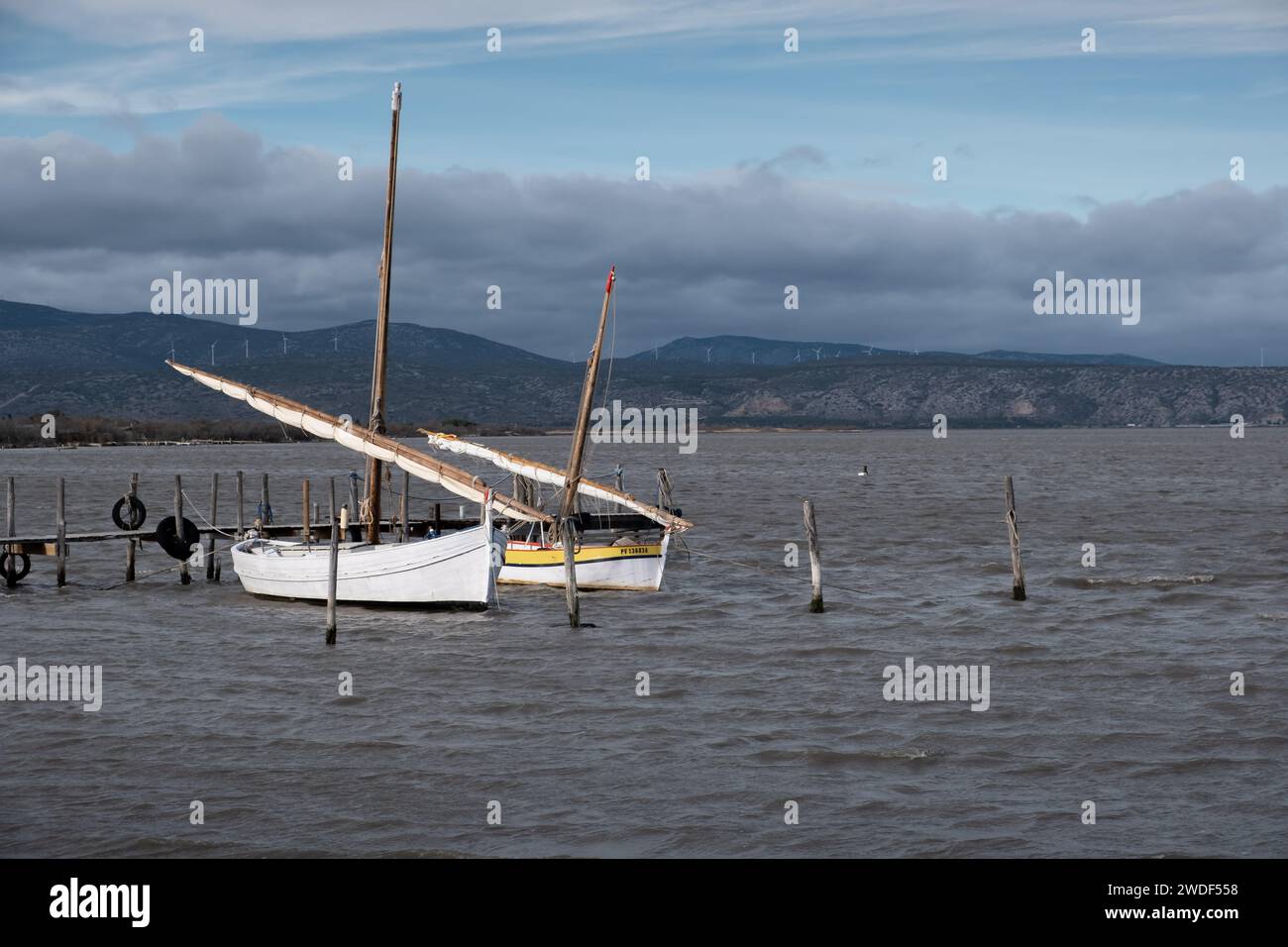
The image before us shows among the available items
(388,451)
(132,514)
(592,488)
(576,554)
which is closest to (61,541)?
(132,514)

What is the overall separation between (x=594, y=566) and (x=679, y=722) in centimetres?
1437

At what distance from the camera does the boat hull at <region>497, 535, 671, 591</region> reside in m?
33.8

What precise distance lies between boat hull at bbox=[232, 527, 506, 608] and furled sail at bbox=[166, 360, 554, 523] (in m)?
1.15

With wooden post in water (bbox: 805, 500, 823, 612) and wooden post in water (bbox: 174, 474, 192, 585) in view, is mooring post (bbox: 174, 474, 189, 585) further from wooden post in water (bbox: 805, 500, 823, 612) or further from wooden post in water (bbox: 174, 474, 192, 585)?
wooden post in water (bbox: 805, 500, 823, 612)

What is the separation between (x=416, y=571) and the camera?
3025 cm

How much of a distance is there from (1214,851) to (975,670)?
9.55 m

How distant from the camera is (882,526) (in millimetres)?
55250

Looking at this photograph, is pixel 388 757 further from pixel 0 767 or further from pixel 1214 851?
pixel 1214 851

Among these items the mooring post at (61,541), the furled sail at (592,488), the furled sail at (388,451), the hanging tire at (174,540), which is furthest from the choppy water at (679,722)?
the furled sail at (388,451)

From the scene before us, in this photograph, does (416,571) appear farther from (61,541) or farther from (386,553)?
(61,541)

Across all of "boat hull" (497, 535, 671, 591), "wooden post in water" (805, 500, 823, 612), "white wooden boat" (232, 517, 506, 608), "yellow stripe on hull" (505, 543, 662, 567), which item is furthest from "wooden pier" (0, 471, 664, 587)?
"wooden post in water" (805, 500, 823, 612)

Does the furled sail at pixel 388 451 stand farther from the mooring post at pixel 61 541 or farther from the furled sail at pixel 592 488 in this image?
the mooring post at pixel 61 541

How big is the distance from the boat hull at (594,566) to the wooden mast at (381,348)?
3622 millimetres
